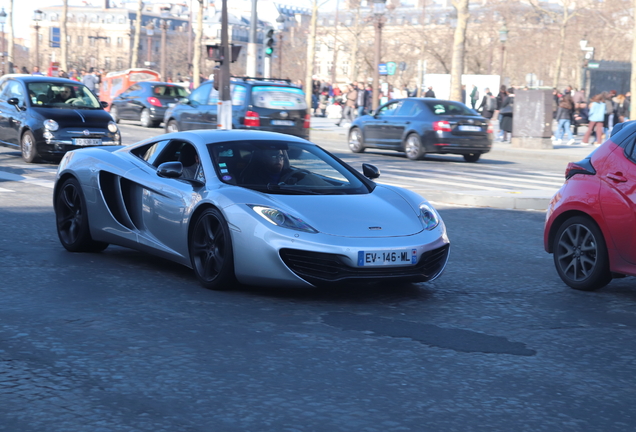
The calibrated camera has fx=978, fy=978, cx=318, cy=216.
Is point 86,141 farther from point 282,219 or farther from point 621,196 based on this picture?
point 621,196

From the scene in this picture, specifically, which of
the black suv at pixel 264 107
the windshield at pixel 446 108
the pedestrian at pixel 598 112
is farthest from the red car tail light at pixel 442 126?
the pedestrian at pixel 598 112

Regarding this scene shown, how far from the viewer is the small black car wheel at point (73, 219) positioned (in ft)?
27.3

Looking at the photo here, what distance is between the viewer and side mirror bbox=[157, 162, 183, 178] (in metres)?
7.22

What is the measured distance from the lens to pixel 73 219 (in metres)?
8.51

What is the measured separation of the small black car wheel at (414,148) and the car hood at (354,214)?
1535 centimetres

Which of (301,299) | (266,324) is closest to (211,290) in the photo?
(301,299)

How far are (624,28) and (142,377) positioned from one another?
56.6 meters

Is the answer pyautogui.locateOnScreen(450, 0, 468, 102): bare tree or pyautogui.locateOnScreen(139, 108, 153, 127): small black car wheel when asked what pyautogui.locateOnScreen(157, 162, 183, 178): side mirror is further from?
pyautogui.locateOnScreen(450, 0, 468, 102): bare tree

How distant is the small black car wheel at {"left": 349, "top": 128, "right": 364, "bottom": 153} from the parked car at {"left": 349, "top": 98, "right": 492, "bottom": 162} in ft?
1.19

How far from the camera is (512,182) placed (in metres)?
17.3

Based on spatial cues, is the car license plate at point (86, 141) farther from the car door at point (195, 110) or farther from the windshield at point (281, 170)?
the windshield at point (281, 170)

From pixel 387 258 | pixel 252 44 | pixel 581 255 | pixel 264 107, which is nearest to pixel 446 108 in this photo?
pixel 264 107

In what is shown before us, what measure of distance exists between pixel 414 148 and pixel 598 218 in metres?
15.5

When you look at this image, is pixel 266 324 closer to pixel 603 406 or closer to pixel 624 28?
pixel 603 406
